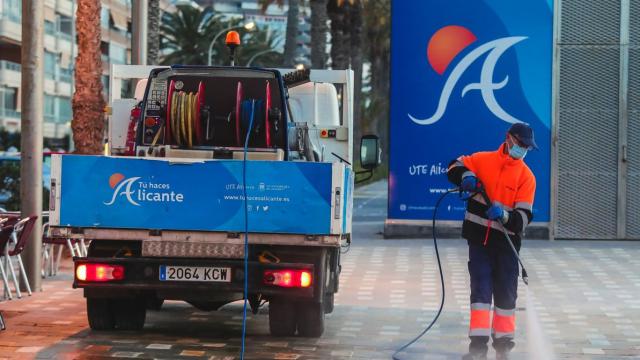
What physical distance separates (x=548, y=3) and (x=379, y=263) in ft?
19.5

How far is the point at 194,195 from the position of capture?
930 centimetres

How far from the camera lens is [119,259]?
947cm

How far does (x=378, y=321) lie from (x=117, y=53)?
7503cm

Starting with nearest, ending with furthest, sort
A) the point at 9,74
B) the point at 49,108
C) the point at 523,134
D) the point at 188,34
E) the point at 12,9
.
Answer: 1. the point at 523,134
2. the point at 12,9
3. the point at 188,34
4. the point at 9,74
5. the point at 49,108

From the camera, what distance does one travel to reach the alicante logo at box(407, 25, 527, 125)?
20.4m

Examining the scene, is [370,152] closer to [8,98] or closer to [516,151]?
[516,151]

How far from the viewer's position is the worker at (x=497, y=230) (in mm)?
8992

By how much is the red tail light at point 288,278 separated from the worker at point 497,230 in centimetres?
125

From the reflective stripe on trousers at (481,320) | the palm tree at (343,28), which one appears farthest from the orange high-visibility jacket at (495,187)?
the palm tree at (343,28)

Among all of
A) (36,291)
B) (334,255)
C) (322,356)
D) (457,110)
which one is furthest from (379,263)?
(322,356)

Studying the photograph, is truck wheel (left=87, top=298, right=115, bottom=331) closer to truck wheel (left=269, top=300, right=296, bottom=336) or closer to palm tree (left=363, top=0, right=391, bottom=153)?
truck wheel (left=269, top=300, right=296, bottom=336)

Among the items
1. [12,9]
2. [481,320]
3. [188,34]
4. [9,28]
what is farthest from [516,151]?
[188,34]

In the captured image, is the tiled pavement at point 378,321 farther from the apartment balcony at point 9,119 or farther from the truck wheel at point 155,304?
the apartment balcony at point 9,119

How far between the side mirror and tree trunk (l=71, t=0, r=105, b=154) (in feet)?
25.6
